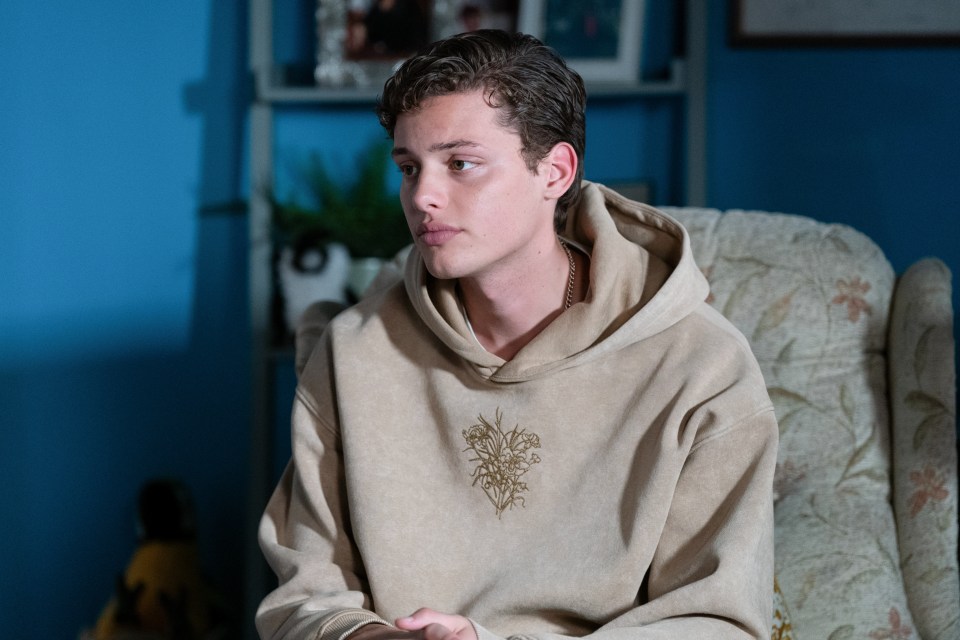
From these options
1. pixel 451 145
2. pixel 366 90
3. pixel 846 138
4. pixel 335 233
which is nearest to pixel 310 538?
pixel 451 145

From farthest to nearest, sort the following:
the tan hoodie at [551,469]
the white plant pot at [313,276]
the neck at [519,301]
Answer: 1. the white plant pot at [313,276]
2. the neck at [519,301]
3. the tan hoodie at [551,469]

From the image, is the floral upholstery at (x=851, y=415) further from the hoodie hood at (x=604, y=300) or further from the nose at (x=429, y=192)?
the nose at (x=429, y=192)

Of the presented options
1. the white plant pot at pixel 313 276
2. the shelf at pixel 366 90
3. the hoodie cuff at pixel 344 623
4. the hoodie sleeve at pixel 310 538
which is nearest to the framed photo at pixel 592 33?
the shelf at pixel 366 90

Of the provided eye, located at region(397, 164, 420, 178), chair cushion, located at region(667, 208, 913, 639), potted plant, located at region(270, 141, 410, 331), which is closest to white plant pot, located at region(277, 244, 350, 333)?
potted plant, located at region(270, 141, 410, 331)

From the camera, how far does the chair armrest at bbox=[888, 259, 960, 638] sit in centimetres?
146

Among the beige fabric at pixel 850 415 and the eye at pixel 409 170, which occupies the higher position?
the eye at pixel 409 170

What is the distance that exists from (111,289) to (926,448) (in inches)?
65.5

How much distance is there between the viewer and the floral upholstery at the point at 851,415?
1453 millimetres

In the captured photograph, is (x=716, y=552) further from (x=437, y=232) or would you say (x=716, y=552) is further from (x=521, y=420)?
(x=437, y=232)

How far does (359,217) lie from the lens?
228 centimetres

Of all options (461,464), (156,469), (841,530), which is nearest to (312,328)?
(461,464)

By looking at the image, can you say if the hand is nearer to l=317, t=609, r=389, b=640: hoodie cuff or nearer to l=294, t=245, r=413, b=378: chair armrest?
l=317, t=609, r=389, b=640: hoodie cuff

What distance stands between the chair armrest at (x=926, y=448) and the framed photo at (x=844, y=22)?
79cm

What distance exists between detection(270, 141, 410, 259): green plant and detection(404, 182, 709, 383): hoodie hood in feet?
2.77
